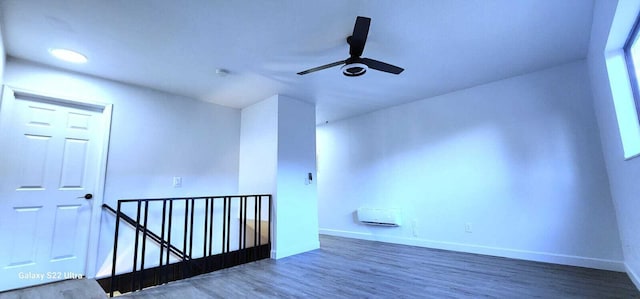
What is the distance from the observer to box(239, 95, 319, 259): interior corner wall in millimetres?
3678

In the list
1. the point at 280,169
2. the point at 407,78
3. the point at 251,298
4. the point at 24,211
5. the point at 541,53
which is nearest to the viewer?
the point at 251,298

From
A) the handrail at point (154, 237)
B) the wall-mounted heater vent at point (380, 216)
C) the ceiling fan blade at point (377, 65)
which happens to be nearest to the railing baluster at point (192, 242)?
the handrail at point (154, 237)

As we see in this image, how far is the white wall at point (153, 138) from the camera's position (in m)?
2.93

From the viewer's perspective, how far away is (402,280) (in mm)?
2627

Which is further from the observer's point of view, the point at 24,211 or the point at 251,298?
the point at 24,211

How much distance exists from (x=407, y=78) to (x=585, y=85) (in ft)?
6.18

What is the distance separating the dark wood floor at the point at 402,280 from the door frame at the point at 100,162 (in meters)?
0.91

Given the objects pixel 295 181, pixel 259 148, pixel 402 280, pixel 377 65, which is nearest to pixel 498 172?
pixel 402 280

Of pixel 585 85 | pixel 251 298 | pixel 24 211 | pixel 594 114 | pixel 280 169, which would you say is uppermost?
pixel 585 85

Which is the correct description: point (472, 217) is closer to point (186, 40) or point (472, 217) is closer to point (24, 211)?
point (186, 40)

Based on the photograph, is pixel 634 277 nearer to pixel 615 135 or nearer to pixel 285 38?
pixel 615 135

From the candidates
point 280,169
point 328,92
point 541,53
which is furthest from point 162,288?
point 541,53

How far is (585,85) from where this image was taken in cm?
296

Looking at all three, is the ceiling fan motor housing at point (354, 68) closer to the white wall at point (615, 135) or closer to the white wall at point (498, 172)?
the white wall at point (615, 135)
